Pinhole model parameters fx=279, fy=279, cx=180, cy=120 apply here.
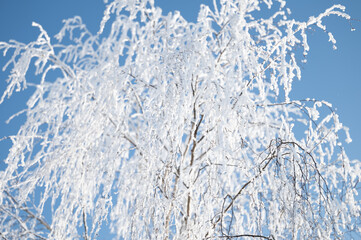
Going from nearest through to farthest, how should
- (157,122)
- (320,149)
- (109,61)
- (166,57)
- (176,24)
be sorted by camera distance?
(157,122)
(166,57)
(109,61)
(176,24)
(320,149)

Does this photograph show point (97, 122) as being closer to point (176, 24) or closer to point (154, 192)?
point (154, 192)

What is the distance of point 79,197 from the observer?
191 cm

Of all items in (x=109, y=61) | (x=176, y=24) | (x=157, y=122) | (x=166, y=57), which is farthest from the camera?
(x=176, y=24)

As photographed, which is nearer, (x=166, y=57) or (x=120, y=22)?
(x=166, y=57)

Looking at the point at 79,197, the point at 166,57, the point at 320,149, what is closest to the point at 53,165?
the point at 79,197

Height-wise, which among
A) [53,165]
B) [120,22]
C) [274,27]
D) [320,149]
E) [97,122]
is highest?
[274,27]

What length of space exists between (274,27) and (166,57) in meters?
0.90

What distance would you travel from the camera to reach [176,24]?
89.0 inches

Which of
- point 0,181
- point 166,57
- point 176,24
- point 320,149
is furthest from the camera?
point 320,149

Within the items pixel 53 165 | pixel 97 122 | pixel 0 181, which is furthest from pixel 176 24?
pixel 0 181

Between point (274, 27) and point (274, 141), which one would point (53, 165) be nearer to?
point (274, 141)

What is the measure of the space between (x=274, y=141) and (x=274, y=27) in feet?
3.16

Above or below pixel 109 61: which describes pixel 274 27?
above

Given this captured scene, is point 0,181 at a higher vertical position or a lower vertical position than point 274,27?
lower
